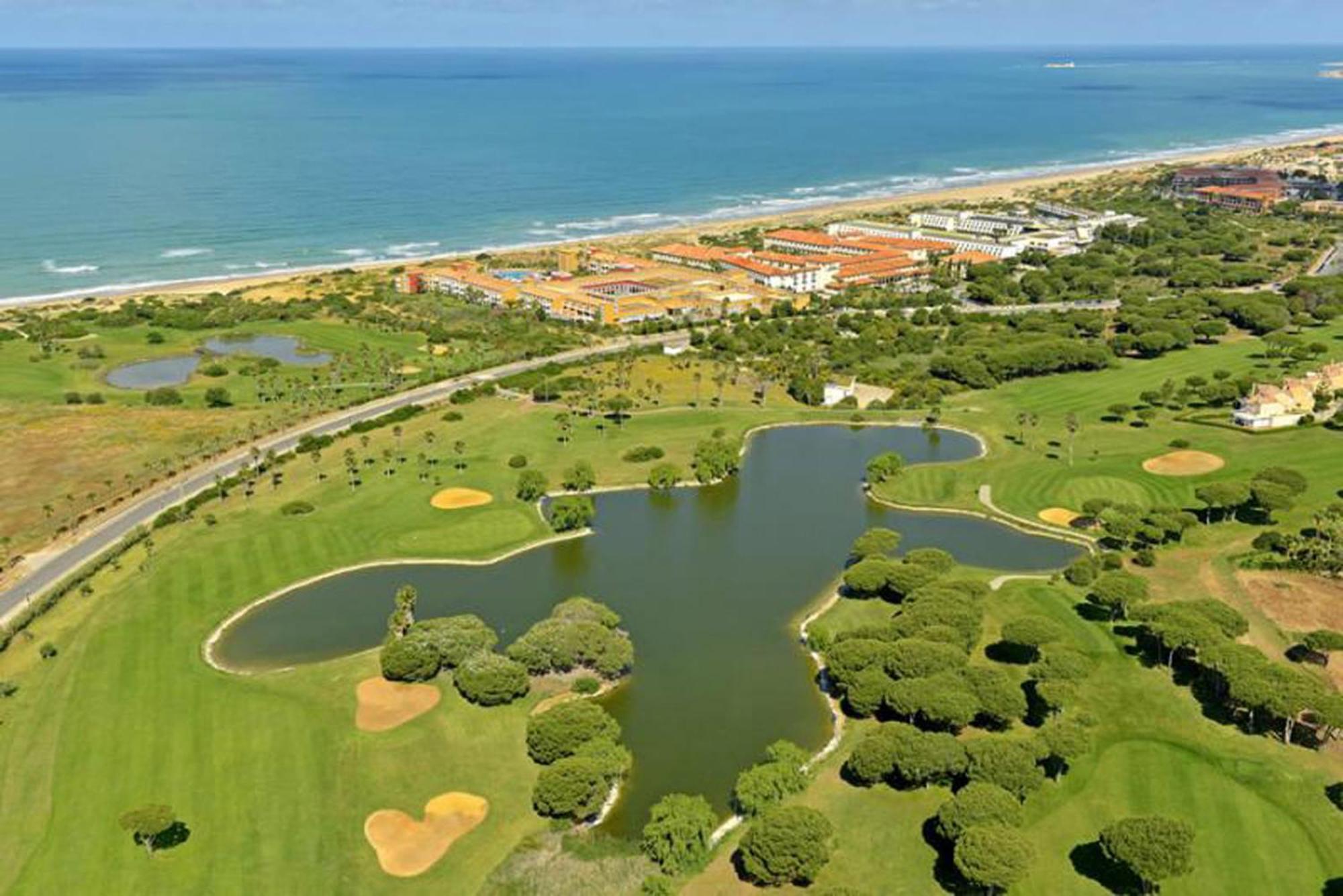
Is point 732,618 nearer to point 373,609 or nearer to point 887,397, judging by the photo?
point 373,609

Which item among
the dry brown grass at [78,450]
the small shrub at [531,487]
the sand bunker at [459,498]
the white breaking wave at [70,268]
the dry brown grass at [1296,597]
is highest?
the white breaking wave at [70,268]

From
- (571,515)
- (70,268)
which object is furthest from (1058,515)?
A: (70,268)

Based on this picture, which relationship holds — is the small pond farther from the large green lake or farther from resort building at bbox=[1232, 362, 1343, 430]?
resort building at bbox=[1232, 362, 1343, 430]

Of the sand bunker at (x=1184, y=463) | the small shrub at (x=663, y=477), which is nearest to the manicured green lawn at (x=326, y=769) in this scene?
the sand bunker at (x=1184, y=463)

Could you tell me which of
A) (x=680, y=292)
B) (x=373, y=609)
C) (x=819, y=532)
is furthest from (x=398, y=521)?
(x=680, y=292)

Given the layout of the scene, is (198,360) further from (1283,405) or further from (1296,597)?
(1283,405)

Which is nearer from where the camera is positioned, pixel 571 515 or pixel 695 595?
pixel 695 595

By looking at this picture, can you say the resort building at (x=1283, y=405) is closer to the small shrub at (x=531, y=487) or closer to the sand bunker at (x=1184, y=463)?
the sand bunker at (x=1184, y=463)

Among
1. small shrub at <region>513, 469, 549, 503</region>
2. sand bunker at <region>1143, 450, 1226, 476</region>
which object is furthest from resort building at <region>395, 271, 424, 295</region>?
sand bunker at <region>1143, 450, 1226, 476</region>
